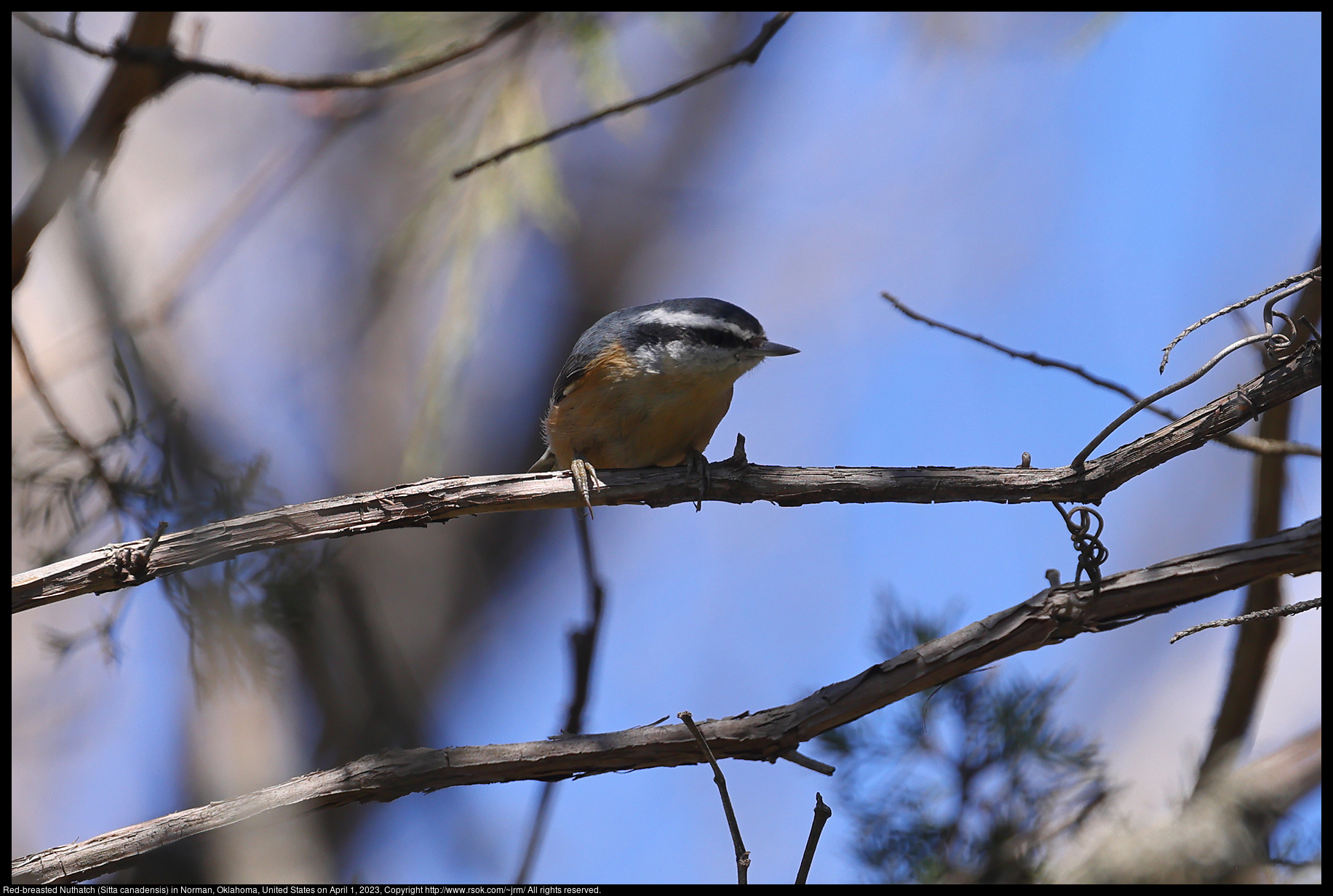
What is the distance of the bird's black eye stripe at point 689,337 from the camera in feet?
6.87

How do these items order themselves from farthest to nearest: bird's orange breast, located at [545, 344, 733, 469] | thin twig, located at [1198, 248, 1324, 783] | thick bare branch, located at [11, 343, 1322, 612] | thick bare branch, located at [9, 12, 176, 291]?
1. bird's orange breast, located at [545, 344, 733, 469]
2. thin twig, located at [1198, 248, 1324, 783]
3. thick bare branch, located at [9, 12, 176, 291]
4. thick bare branch, located at [11, 343, 1322, 612]

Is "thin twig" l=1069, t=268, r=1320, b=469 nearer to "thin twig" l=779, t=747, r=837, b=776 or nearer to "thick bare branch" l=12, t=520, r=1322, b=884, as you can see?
"thick bare branch" l=12, t=520, r=1322, b=884

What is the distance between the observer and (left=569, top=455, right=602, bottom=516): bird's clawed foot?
156 cm

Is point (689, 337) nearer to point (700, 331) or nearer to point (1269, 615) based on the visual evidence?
point (700, 331)

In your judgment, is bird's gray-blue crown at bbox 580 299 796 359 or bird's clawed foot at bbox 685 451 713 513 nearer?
bird's clawed foot at bbox 685 451 713 513

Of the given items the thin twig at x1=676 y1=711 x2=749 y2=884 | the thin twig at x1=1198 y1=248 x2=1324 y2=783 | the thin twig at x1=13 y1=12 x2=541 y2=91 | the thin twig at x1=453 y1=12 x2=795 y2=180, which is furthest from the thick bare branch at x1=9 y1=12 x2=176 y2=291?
the thin twig at x1=1198 y1=248 x2=1324 y2=783

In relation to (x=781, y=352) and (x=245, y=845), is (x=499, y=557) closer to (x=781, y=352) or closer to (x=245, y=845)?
(x=245, y=845)

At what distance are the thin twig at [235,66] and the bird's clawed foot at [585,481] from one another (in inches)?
36.8

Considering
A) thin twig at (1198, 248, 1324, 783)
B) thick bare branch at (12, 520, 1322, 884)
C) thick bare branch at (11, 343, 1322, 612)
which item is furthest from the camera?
thin twig at (1198, 248, 1324, 783)

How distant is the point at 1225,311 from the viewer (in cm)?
113

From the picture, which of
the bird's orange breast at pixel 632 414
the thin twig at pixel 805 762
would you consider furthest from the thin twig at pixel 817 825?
the bird's orange breast at pixel 632 414

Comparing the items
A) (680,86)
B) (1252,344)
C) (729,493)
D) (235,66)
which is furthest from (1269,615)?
(235,66)

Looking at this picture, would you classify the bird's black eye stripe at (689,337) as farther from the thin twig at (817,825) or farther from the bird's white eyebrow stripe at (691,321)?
the thin twig at (817,825)

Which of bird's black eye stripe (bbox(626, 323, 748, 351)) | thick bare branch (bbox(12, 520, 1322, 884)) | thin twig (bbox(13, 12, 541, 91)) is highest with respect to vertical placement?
thin twig (bbox(13, 12, 541, 91))
